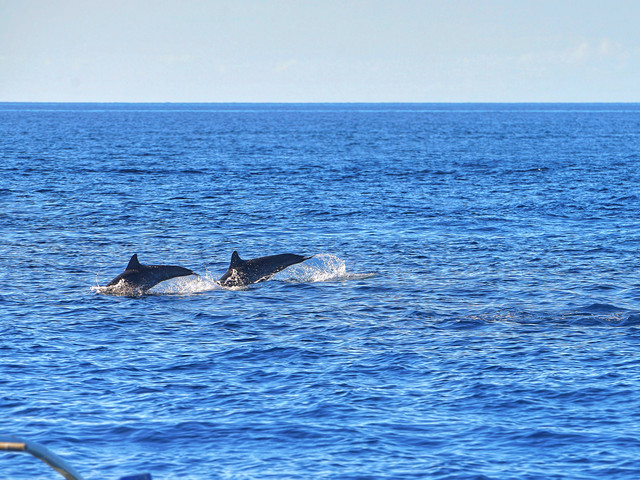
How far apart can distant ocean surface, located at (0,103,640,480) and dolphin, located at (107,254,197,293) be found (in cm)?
54

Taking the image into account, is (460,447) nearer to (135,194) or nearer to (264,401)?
(264,401)

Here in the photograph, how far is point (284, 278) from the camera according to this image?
32.1m

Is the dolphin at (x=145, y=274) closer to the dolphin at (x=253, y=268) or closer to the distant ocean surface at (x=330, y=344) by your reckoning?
the distant ocean surface at (x=330, y=344)

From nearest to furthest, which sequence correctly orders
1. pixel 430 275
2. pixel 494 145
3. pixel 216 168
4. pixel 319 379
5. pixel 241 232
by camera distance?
pixel 319 379 → pixel 430 275 → pixel 241 232 → pixel 216 168 → pixel 494 145

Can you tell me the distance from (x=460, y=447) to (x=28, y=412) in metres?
8.43

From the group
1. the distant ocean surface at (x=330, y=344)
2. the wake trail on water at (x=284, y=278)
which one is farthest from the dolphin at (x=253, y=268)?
the distant ocean surface at (x=330, y=344)

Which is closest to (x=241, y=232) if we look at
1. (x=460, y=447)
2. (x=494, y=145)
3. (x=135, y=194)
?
(x=135, y=194)

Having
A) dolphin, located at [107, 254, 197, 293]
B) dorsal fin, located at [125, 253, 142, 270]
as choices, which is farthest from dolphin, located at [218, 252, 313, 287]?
dorsal fin, located at [125, 253, 142, 270]

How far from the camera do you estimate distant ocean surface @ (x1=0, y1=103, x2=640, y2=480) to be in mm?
15492

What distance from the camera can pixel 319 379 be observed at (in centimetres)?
1934

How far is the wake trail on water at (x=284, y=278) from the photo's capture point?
2925 cm

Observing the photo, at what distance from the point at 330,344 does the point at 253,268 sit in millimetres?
8832

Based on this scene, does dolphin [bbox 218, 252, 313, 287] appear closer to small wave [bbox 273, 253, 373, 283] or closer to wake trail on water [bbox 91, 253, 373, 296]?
wake trail on water [bbox 91, 253, 373, 296]

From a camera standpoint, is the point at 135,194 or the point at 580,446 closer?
the point at 580,446
